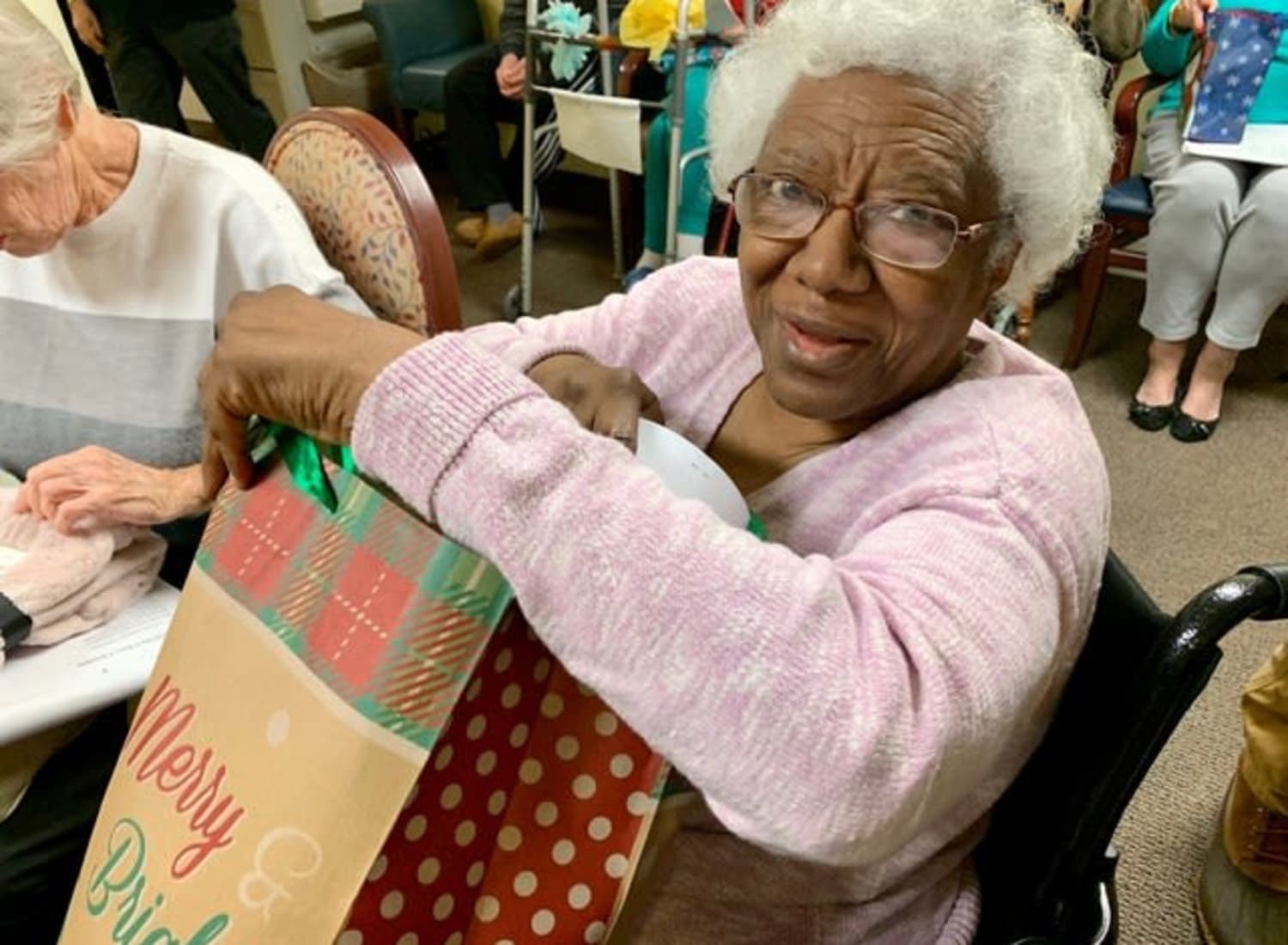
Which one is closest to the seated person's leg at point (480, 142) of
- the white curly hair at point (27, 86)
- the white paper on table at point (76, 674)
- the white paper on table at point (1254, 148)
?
the white paper on table at point (1254, 148)

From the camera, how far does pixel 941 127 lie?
2.71ft

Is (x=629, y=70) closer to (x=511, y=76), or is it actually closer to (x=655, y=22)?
(x=655, y=22)

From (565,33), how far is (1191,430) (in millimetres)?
2097

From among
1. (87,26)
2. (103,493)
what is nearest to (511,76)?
(87,26)

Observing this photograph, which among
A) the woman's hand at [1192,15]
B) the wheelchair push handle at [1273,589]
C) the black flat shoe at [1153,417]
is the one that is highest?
the wheelchair push handle at [1273,589]

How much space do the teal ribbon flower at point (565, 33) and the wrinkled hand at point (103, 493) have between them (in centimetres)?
236

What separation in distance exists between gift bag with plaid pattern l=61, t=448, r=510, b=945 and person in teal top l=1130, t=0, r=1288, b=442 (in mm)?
2663

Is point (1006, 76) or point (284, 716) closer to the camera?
point (284, 716)

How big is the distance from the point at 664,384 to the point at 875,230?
0.34 meters

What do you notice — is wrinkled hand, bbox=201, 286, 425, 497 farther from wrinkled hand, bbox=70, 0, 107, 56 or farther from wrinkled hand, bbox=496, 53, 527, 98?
wrinkled hand, bbox=70, 0, 107, 56

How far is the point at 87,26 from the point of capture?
3920mm

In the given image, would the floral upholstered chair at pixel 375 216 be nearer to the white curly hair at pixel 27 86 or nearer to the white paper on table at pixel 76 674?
the white curly hair at pixel 27 86

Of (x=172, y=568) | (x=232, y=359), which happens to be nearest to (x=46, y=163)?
(x=172, y=568)

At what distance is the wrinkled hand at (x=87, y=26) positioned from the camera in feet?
12.7
